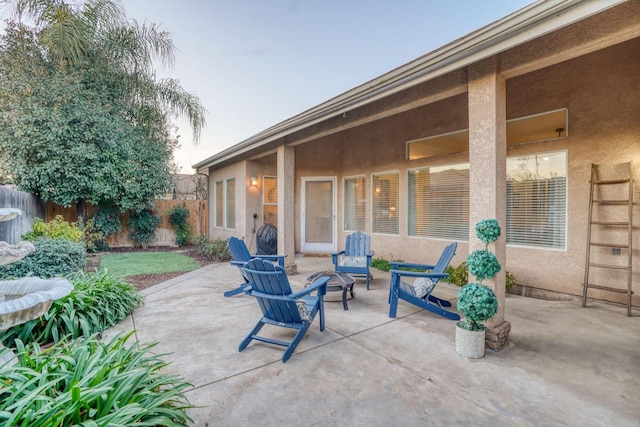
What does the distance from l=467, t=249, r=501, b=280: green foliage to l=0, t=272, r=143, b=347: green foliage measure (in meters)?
3.62

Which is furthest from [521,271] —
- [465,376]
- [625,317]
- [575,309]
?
[465,376]

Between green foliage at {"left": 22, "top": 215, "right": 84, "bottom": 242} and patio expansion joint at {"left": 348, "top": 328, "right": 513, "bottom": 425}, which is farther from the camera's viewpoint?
green foliage at {"left": 22, "top": 215, "right": 84, "bottom": 242}

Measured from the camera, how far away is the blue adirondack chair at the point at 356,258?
17.8 ft

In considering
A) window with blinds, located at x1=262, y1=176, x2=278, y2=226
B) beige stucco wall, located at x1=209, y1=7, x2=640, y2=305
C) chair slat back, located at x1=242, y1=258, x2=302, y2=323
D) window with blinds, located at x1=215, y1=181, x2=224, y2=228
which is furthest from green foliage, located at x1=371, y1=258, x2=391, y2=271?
window with blinds, located at x1=215, y1=181, x2=224, y2=228

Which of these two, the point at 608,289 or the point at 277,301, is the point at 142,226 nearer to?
the point at 277,301

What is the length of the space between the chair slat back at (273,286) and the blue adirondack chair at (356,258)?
254 centimetres

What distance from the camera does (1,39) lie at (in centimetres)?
775

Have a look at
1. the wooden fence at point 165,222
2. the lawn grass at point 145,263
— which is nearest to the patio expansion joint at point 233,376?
the lawn grass at point 145,263

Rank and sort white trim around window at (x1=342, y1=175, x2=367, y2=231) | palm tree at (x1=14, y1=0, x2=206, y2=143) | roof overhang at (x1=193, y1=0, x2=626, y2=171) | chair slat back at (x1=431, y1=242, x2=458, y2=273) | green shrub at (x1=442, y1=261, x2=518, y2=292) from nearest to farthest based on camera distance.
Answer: roof overhang at (x1=193, y1=0, x2=626, y2=171) → chair slat back at (x1=431, y1=242, x2=458, y2=273) → green shrub at (x1=442, y1=261, x2=518, y2=292) → palm tree at (x1=14, y1=0, x2=206, y2=143) → white trim around window at (x1=342, y1=175, x2=367, y2=231)

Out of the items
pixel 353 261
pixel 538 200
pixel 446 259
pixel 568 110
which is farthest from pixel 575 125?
pixel 353 261

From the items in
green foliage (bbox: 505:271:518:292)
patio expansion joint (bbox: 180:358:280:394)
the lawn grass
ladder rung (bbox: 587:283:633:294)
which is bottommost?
patio expansion joint (bbox: 180:358:280:394)

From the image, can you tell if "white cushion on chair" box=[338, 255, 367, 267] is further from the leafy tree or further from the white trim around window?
the leafy tree

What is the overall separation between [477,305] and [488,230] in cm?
70

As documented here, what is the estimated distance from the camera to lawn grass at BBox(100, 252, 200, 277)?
6758 mm
